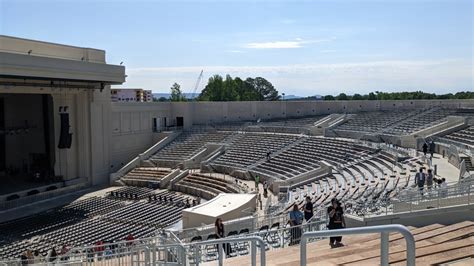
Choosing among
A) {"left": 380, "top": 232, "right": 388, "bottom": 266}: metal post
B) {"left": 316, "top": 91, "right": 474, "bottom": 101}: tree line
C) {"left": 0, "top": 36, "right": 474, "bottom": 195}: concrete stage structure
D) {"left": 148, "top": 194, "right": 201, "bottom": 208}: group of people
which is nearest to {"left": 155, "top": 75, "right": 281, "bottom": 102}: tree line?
{"left": 316, "top": 91, "right": 474, "bottom": 101}: tree line

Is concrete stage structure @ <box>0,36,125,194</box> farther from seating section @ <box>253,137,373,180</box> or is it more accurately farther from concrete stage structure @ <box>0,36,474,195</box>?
seating section @ <box>253,137,373,180</box>

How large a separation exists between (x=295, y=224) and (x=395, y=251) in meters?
4.79

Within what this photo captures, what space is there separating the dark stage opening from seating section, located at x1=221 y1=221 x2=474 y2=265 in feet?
106

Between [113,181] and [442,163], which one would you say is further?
[113,181]

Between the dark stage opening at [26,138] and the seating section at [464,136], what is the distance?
1112 inches

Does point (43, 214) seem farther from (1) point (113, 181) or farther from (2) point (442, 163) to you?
(2) point (442, 163)

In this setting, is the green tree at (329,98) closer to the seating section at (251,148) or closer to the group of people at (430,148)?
the seating section at (251,148)

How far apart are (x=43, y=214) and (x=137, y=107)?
16206mm

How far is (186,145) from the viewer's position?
137 feet

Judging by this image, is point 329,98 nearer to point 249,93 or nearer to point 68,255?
point 249,93

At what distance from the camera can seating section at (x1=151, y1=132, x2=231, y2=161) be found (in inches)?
1574

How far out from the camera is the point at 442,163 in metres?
23.0

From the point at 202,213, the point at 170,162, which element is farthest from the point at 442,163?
the point at 170,162

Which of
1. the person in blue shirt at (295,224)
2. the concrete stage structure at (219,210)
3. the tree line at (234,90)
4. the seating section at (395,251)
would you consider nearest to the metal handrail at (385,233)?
the seating section at (395,251)
